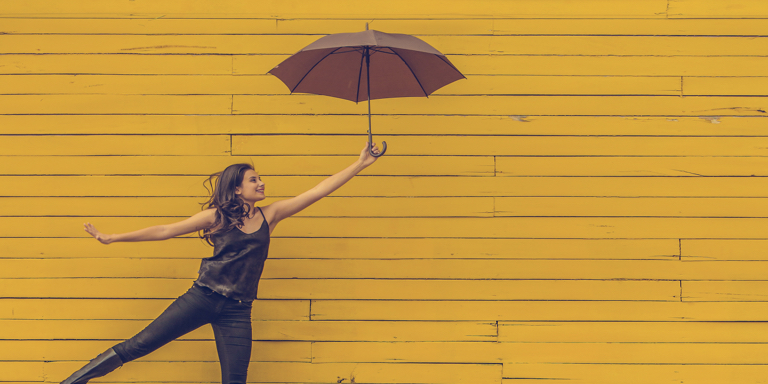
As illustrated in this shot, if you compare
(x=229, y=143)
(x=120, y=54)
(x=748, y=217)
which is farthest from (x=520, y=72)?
(x=120, y=54)

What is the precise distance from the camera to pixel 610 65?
369cm

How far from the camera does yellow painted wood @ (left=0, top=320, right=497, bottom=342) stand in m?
3.60

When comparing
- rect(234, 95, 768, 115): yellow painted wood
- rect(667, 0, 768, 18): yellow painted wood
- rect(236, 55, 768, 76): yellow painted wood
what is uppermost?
rect(667, 0, 768, 18): yellow painted wood

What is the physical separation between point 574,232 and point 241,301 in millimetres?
2387

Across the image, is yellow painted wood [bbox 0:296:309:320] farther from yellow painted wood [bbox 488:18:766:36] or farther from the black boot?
yellow painted wood [bbox 488:18:766:36]

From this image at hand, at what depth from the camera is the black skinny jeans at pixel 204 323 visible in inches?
114

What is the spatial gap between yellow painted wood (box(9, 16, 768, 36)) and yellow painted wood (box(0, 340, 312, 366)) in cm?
221

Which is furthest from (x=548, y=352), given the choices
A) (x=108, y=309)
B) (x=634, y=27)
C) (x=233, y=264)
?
(x=108, y=309)

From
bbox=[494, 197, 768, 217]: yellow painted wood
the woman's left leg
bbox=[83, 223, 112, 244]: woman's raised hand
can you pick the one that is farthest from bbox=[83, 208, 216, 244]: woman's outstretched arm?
bbox=[494, 197, 768, 217]: yellow painted wood

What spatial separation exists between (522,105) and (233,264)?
7.61ft

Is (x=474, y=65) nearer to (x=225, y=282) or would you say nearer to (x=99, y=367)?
(x=225, y=282)

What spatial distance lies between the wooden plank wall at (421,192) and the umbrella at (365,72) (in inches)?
17.8

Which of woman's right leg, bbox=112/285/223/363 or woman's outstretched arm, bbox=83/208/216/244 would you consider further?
woman's right leg, bbox=112/285/223/363

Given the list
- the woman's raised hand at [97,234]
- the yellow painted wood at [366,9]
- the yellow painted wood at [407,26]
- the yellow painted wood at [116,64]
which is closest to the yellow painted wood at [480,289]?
the woman's raised hand at [97,234]
